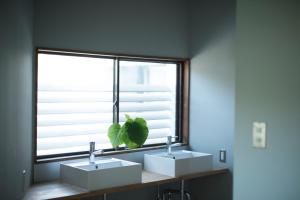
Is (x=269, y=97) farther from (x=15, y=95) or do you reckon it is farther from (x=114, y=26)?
(x=114, y=26)

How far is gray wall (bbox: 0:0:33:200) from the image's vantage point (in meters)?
2.09

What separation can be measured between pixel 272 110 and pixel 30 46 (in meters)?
1.78

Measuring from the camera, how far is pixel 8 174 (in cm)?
222

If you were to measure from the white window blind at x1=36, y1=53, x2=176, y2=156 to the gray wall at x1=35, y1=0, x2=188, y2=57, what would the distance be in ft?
0.53

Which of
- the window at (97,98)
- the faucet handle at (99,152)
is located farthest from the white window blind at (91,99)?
the faucet handle at (99,152)

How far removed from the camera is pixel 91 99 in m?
3.59

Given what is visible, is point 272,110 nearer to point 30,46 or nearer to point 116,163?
point 116,163

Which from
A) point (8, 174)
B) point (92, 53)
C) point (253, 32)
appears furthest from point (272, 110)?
point (92, 53)

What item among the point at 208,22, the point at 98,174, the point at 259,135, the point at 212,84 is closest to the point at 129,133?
the point at 98,174

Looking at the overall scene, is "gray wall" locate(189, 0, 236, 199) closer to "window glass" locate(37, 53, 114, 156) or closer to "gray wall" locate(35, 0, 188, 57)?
"gray wall" locate(35, 0, 188, 57)

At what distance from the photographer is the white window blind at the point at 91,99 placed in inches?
131

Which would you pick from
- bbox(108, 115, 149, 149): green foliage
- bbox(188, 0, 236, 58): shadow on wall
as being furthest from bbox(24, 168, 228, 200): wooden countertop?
bbox(188, 0, 236, 58): shadow on wall

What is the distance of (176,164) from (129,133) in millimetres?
496

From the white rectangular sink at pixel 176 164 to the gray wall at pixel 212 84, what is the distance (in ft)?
0.85
